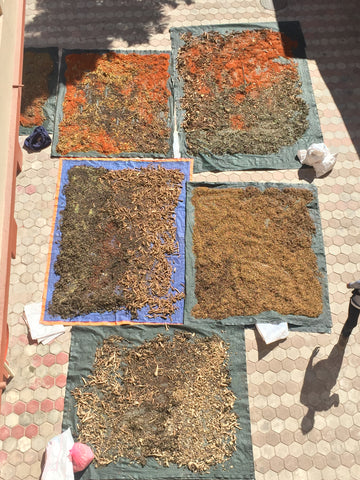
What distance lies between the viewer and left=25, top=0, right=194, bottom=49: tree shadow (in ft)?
29.1

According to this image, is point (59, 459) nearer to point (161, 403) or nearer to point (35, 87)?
point (161, 403)

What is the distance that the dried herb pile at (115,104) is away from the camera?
7.69m

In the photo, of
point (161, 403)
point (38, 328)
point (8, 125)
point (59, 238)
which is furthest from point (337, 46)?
point (38, 328)

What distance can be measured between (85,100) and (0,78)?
6.66 ft

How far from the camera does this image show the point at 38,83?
8.30 meters

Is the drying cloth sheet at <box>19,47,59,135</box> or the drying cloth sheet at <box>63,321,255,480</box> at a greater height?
the drying cloth sheet at <box>19,47,59,135</box>

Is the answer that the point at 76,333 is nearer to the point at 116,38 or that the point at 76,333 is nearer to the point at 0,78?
the point at 0,78

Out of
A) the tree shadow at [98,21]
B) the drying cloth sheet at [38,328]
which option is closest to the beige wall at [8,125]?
the drying cloth sheet at [38,328]

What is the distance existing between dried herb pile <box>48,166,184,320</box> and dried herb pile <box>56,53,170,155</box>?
1.96ft

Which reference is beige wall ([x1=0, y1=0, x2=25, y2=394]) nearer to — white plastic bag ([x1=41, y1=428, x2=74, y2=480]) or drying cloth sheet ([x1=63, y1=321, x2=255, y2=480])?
drying cloth sheet ([x1=63, y1=321, x2=255, y2=480])

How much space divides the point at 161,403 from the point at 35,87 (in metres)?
6.51

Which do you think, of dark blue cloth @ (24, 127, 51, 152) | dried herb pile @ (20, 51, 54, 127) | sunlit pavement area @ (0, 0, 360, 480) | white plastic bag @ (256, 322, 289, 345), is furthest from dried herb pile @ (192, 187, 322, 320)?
dried herb pile @ (20, 51, 54, 127)

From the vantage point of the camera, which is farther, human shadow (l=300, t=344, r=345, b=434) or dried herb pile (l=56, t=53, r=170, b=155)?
dried herb pile (l=56, t=53, r=170, b=155)

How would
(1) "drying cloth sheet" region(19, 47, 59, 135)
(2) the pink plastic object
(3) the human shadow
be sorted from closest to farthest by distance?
(2) the pink plastic object, (3) the human shadow, (1) "drying cloth sheet" region(19, 47, 59, 135)
